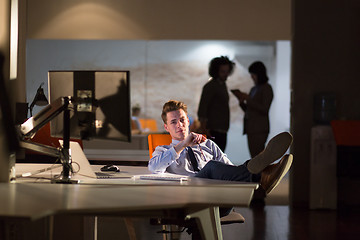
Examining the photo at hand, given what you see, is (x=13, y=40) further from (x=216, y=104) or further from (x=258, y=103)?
(x=258, y=103)

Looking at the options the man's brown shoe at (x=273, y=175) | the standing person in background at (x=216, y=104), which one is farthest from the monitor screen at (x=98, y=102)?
the standing person in background at (x=216, y=104)

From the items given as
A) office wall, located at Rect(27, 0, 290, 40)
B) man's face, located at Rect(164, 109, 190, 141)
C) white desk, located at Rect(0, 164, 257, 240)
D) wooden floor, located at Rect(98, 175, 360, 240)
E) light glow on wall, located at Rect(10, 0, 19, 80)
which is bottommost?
wooden floor, located at Rect(98, 175, 360, 240)

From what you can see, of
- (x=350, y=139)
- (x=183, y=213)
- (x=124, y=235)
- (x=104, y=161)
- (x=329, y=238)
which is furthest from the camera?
(x=350, y=139)

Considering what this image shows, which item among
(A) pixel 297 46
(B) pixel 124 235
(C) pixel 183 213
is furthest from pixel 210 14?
(C) pixel 183 213

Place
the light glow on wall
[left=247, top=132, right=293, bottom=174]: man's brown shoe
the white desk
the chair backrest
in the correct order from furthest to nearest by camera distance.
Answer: the chair backrest → [left=247, top=132, right=293, bottom=174]: man's brown shoe → the light glow on wall → the white desk

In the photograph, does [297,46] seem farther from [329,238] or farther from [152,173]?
[152,173]

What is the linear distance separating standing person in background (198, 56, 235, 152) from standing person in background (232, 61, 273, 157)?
0.27m

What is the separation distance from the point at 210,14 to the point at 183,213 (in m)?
4.91

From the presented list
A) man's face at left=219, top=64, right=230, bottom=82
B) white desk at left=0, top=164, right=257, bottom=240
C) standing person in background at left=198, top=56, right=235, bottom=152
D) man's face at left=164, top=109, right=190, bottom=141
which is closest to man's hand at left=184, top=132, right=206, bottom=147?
man's face at left=164, top=109, right=190, bottom=141

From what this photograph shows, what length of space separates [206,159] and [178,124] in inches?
12.4

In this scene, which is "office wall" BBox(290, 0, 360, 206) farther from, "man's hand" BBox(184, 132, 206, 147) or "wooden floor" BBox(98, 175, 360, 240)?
"man's hand" BBox(184, 132, 206, 147)

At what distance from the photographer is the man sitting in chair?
9.66 ft

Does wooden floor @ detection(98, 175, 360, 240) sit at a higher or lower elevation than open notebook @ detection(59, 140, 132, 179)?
lower

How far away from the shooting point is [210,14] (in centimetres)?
691
